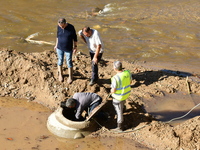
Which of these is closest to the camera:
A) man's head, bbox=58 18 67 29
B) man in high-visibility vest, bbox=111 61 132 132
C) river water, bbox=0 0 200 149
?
man in high-visibility vest, bbox=111 61 132 132

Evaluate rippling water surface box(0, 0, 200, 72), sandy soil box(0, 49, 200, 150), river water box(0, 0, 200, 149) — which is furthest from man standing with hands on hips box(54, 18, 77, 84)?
rippling water surface box(0, 0, 200, 72)

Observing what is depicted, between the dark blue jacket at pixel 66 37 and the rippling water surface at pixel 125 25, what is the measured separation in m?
4.95

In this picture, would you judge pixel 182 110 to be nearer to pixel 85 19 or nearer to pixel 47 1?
pixel 85 19

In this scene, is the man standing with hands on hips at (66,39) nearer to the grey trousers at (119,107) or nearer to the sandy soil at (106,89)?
the sandy soil at (106,89)

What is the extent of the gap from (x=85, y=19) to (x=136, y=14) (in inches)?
147

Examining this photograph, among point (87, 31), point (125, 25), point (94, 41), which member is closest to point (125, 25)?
point (125, 25)

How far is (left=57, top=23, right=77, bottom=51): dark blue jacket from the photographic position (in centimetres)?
Answer: 668

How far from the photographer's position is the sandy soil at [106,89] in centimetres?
587

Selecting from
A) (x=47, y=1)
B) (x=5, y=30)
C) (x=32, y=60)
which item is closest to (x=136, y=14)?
(x=47, y=1)

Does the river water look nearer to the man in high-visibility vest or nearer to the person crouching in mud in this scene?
the person crouching in mud

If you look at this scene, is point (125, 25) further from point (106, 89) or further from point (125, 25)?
point (106, 89)

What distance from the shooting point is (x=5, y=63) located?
25.6 ft

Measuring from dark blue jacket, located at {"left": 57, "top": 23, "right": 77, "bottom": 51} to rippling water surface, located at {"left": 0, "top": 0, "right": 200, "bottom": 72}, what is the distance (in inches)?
195

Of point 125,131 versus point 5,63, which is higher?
point 5,63
